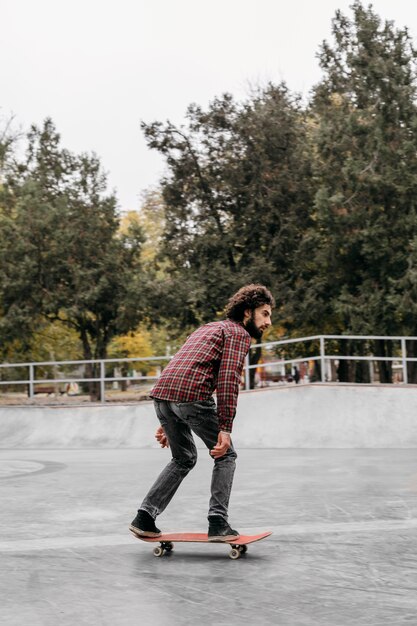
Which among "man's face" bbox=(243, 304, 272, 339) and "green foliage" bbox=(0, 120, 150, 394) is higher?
"green foliage" bbox=(0, 120, 150, 394)

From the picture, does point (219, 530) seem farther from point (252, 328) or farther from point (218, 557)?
point (252, 328)

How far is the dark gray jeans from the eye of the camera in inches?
234

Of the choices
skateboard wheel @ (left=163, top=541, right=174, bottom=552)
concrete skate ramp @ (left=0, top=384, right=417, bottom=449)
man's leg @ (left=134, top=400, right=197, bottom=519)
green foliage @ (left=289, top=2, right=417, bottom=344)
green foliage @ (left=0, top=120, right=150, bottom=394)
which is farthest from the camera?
green foliage @ (left=0, top=120, right=150, bottom=394)

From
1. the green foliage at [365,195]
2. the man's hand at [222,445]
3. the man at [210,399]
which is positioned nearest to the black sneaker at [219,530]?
the man at [210,399]

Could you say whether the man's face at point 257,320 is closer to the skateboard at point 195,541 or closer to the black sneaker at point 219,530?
the black sneaker at point 219,530

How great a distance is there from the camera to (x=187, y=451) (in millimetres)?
6117

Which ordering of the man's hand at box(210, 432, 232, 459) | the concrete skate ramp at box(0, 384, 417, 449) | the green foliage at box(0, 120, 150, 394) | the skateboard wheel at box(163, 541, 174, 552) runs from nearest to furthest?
the man's hand at box(210, 432, 232, 459), the skateboard wheel at box(163, 541, 174, 552), the concrete skate ramp at box(0, 384, 417, 449), the green foliage at box(0, 120, 150, 394)

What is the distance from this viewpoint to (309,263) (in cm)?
3056

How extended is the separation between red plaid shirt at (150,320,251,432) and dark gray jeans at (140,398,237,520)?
0.08m

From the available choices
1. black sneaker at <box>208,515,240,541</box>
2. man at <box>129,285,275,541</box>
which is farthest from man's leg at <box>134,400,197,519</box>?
black sneaker at <box>208,515,240,541</box>

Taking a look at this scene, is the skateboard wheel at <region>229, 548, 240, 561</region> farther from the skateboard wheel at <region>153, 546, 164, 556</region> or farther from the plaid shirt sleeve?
the plaid shirt sleeve

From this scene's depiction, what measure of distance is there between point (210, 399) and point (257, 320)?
23.3 inches

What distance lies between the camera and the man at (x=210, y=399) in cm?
584

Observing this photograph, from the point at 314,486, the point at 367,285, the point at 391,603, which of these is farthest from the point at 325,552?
the point at 367,285
